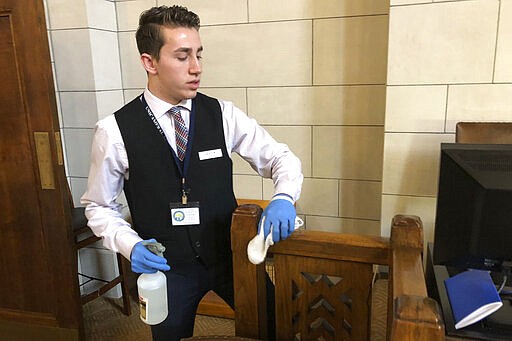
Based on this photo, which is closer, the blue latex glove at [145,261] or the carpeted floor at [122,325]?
the blue latex glove at [145,261]

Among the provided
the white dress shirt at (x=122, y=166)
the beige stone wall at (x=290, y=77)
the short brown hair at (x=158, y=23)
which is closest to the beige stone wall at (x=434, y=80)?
the beige stone wall at (x=290, y=77)

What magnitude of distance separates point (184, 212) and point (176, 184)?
0.09 metres

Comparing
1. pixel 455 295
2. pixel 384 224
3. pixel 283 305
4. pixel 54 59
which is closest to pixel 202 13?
pixel 54 59

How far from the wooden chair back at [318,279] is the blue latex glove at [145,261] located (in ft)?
0.86

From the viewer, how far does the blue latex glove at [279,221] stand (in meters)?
1.03

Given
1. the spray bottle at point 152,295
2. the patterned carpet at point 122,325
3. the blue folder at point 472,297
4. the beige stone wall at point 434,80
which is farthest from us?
the patterned carpet at point 122,325

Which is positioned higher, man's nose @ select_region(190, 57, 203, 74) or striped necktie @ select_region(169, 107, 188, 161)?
man's nose @ select_region(190, 57, 203, 74)

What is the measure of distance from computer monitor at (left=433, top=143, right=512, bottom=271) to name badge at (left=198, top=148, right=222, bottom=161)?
2.22 ft

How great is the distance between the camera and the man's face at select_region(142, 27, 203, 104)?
1.28 metres

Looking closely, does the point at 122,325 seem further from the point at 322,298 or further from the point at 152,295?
the point at 322,298

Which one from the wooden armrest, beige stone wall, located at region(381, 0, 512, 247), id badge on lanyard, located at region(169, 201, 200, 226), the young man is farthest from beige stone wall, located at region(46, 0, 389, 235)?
the wooden armrest

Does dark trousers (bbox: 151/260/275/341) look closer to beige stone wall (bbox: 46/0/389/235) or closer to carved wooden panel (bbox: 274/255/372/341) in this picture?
carved wooden panel (bbox: 274/255/372/341)

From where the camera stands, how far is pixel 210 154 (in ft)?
4.50

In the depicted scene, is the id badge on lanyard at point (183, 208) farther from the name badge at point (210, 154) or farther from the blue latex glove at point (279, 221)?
the blue latex glove at point (279, 221)
